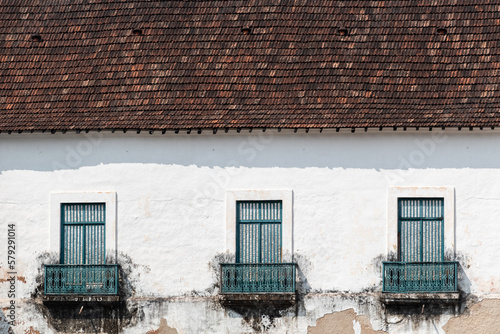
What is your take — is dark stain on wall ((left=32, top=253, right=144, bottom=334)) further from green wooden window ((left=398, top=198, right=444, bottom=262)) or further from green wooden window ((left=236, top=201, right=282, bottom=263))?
green wooden window ((left=398, top=198, right=444, bottom=262))

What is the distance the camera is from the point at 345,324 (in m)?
31.5

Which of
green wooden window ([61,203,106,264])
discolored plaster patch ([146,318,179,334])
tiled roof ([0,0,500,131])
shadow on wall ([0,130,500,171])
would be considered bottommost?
discolored plaster patch ([146,318,179,334])

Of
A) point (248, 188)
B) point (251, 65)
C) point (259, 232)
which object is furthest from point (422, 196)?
point (251, 65)

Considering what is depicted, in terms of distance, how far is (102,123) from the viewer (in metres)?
32.1

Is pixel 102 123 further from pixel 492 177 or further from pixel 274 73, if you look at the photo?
pixel 492 177

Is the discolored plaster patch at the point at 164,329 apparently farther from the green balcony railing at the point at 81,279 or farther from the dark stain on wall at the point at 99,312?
the green balcony railing at the point at 81,279

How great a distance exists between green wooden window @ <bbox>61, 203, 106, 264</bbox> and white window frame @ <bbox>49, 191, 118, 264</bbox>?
147 mm

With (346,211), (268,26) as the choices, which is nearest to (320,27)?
(268,26)

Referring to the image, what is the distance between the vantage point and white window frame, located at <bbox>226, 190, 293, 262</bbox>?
104 feet

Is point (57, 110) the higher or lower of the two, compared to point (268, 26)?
lower

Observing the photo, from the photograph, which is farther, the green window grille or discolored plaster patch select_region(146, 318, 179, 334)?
the green window grille

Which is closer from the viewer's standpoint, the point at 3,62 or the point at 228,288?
the point at 228,288

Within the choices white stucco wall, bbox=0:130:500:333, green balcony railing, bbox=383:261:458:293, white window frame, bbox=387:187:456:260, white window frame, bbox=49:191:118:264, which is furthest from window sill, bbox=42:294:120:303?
white window frame, bbox=387:187:456:260

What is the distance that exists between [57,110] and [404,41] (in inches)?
344
